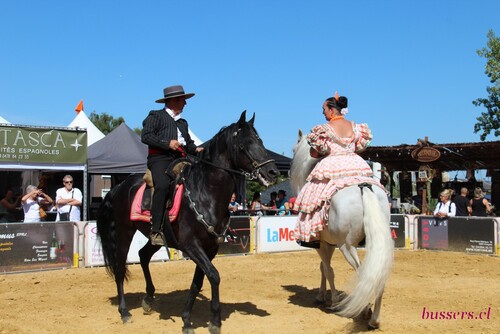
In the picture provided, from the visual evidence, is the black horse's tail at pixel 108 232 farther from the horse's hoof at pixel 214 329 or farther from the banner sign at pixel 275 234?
the banner sign at pixel 275 234

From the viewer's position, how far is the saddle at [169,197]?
20.4 ft

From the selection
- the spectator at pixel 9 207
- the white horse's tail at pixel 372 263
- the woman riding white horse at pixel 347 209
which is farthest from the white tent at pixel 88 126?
the white horse's tail at pixel 372 263

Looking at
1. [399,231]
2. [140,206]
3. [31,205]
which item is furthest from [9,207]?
[399,231]

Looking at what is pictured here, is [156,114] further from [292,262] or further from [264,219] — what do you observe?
[264,219]

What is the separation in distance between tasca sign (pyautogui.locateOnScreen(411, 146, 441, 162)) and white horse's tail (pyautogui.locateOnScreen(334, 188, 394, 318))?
13927mm

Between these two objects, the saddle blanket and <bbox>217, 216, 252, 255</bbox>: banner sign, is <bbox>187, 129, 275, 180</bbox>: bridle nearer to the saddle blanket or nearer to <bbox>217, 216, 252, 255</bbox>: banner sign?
the saddle blanket

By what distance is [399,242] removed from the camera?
48.2 feet

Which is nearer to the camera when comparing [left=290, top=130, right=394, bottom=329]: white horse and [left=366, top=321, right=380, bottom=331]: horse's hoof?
[left=290, top=130, right=394, bottom=329]: white horse

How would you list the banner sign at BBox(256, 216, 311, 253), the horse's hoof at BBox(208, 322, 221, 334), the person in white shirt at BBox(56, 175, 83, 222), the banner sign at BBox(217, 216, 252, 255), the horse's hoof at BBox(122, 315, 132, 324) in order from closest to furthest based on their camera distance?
the horse's hoof at BBox(208, 322, 221, 334) → the horse's hoof at BBox(122, 315, 132, 324) → the person in white shirt at BBox(56, 175, 83, 222) → the banner sign at BBox(217, 216, 252, 255) → the banner sign at BBox(256, 216, 311, 253)

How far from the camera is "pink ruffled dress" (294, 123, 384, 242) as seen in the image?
20.3 feet

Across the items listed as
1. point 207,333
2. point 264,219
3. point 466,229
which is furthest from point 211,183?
point 466,229

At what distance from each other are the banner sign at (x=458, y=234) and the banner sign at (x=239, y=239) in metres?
4.81

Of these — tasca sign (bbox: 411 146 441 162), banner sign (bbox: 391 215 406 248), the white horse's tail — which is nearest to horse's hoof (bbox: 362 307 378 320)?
the white horse's tail

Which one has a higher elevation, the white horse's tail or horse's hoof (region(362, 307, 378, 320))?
the white horse's tail
